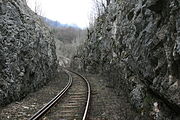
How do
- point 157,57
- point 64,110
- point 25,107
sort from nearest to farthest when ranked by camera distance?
1. point 157,57
2. point 64,110
3. point 25,107

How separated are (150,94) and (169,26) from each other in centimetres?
299

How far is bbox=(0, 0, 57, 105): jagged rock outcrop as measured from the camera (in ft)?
35.4

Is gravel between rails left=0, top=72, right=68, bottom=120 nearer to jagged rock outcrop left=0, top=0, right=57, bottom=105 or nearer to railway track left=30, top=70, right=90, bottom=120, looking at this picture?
jagged rock outcrop left=0, top=0, right=57, bottom=105

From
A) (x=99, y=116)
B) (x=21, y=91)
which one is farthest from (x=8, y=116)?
(x=99, y=116)

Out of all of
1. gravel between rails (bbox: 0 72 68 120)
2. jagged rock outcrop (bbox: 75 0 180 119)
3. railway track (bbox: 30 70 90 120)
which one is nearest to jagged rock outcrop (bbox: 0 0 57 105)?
gravel between rails (bbox: 0 72 68 120)

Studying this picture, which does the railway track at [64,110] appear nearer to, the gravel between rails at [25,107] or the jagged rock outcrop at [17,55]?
the gravel between rails at [25,107]

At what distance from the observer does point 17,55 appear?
12078mm

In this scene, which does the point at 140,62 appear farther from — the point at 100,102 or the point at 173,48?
the point at 100,102

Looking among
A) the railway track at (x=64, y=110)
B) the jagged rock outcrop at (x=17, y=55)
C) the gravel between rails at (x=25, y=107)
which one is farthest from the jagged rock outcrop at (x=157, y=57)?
the jagged rock outcrop at (x=17, y=55)

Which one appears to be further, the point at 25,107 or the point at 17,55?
the point at 17,55

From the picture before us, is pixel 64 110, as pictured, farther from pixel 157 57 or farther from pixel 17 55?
pixel 157 57

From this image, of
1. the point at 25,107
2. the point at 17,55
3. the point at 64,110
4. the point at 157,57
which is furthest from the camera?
the point at 17,55

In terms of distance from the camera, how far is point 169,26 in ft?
22.8

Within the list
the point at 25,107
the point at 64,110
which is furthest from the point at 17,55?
the point at 64,110
